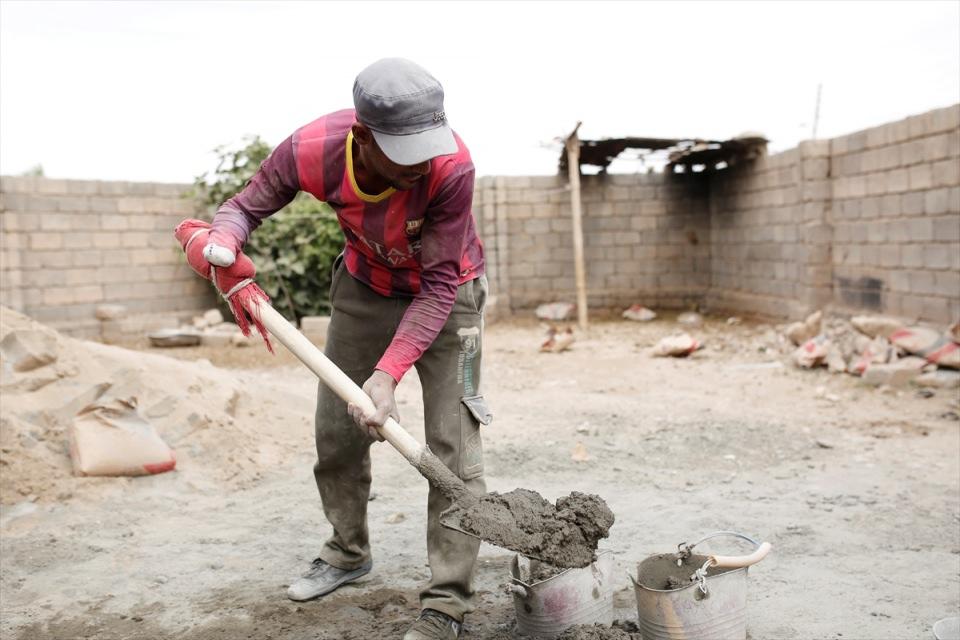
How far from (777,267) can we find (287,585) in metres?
9.21

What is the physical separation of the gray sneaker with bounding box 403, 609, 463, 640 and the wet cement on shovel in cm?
40

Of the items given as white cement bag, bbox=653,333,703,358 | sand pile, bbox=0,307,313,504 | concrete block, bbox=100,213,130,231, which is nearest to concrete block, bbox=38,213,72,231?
concrete block, bbox=100,213,130,231

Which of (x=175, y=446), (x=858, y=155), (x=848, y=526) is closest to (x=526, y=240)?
(x=858, y=155)

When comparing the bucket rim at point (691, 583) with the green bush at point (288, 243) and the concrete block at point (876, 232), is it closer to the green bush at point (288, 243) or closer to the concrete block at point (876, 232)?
the concrete block at point (876, 232)

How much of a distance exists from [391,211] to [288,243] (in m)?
9.76

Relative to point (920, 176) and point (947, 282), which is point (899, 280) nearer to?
point (947, 282)

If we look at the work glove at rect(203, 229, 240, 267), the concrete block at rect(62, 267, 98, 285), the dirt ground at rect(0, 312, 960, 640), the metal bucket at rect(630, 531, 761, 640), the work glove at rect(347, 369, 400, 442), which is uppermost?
the work glove at rect(203, 229, 240, 267)

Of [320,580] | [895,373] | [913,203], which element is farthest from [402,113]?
[913,203]

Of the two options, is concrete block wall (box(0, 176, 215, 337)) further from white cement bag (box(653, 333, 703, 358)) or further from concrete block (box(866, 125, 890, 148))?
concrete block (box(866, 125, 890, 148))

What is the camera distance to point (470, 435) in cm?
276

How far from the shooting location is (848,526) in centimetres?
370

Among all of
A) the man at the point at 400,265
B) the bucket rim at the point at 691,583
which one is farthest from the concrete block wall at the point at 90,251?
the bucket rim at the point at 691,583

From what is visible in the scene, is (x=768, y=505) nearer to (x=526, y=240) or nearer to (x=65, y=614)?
(x=65, y=614)

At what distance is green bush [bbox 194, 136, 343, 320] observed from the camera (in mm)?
11781
